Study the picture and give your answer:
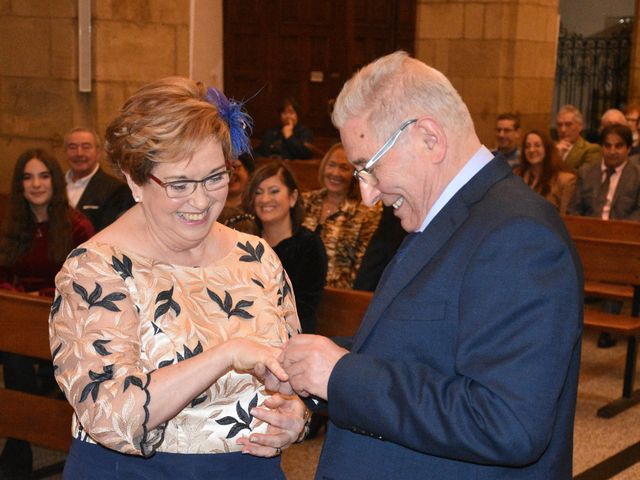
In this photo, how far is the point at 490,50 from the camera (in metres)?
11.5

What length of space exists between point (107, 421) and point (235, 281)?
0.48m

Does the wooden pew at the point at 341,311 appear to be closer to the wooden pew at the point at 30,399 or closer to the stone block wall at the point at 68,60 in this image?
the wooden pew at the point at 30,399

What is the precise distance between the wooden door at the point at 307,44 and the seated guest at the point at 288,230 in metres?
8.97


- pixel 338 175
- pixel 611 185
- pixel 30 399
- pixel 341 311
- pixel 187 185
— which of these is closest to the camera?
pixel 187 185

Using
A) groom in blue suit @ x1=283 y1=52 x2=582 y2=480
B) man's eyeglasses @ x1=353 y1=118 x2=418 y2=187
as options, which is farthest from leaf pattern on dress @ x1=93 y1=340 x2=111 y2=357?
man's eyeglasses @ x1=353 y1=118 x2=418 y2=187

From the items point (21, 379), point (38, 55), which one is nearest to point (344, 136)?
point (21, 379)

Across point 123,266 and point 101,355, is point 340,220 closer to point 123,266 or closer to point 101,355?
point 123,266

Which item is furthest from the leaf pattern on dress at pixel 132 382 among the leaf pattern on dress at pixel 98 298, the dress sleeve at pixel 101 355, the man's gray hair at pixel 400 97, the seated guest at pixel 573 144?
the seated guest at pixel 573 144

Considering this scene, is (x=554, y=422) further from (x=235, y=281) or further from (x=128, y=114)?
(x=128, y=114)

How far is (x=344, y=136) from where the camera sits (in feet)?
6.35

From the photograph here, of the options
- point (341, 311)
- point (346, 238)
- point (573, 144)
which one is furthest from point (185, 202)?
point (573, 144)

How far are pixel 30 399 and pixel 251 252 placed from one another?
1.92m

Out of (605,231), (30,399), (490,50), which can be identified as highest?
(490,50)

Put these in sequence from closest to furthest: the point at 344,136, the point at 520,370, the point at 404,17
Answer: the point at 520,370
the point at 344,136
the point at 404,17
